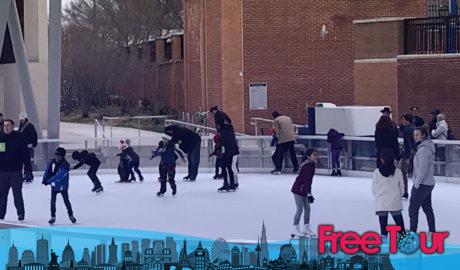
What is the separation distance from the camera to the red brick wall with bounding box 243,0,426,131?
40.0 meters

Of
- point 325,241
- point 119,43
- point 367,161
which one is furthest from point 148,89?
point 325,241

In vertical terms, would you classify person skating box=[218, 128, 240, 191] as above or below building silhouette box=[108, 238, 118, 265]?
above

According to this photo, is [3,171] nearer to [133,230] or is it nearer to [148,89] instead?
[133,230]

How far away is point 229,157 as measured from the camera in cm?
2217

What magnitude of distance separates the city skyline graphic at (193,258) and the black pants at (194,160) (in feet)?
37.0

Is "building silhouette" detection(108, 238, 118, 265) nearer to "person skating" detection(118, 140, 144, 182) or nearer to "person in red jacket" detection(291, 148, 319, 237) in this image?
"person in red jacket" detection(291, 148, 319, 237)

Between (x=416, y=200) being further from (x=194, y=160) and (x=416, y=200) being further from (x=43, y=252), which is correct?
(x=194, y=160)

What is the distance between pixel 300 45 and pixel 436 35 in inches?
354

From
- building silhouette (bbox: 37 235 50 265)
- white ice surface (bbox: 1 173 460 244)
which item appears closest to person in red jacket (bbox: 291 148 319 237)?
white ice surface (bbox: 1 173 460 244)

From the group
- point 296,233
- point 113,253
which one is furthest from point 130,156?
point 113,253

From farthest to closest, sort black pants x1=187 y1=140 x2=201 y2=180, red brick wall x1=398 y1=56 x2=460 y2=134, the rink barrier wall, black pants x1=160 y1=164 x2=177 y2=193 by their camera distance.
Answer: red brick wall x1=398 y1=56 x2=460 y2=134
the rink barrier wall
black pants x1=187 y1=140 x2=201 y2=180
black pants x1=160 y1=164 x2=177 y2=193

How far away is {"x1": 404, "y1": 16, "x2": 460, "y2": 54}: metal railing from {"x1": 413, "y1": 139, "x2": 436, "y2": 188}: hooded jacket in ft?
57.2

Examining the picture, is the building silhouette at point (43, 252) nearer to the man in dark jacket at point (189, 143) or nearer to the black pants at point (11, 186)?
the black pants at point (11, 186)

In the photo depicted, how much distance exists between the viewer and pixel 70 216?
58.3 ft
